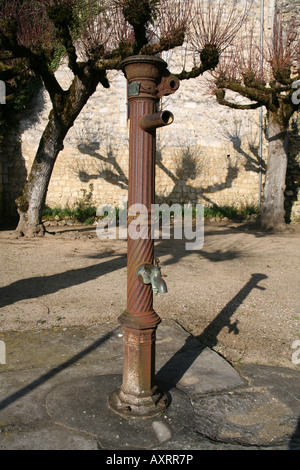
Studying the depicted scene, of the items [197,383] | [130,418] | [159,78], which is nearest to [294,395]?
[197,383]

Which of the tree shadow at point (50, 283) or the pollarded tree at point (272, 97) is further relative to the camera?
the pollarded tree at point (272, 97)

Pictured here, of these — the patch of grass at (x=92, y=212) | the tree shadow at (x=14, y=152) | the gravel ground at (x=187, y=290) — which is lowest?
the gravel ground at (x=187, y=290)

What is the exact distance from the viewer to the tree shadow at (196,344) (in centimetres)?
312

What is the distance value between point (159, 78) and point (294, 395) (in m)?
2.31

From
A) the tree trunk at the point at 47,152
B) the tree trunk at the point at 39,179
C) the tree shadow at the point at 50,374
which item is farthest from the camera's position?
the tree trunk at the point at 39,179

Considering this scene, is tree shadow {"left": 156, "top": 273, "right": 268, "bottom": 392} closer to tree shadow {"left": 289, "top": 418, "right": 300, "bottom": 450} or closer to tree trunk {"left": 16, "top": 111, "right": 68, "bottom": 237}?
tree shadow {"left": 289, "top": 418, "right": 300, "bottom": 450}

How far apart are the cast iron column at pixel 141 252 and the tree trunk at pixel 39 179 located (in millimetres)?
7018

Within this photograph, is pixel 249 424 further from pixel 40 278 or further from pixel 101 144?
pixel 101 144

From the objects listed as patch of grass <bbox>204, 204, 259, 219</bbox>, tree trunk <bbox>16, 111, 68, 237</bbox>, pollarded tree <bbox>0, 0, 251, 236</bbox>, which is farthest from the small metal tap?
patch of grass <bbox>204, 204, 259, 219</bbox>

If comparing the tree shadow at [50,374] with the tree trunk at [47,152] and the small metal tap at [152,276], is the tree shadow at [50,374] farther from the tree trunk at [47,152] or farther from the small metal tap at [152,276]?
the tree trunk at [47,152]

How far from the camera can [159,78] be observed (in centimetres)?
260

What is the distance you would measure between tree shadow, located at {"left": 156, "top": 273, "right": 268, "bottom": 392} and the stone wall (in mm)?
8788

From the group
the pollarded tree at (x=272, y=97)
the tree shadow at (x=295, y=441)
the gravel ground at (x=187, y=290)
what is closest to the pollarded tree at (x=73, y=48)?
the pollarded tree at (x=272, y=97)

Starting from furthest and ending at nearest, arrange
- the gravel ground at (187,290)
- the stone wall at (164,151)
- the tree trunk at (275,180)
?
1. the stone wall at (164,151)
2. the tree trunk at (275,180)
3. the gravel ground at (187,290)
